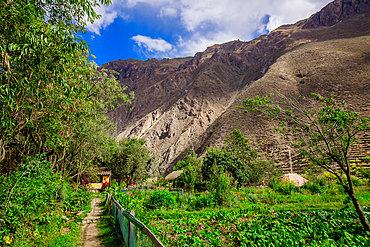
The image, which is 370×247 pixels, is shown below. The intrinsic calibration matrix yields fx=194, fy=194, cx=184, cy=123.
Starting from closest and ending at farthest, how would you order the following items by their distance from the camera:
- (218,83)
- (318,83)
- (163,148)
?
(318,83), (163,148), (218,83)

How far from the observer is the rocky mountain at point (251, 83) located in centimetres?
4188

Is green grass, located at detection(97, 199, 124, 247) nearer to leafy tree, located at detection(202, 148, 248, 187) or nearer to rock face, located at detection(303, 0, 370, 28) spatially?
leafy tree, located at detection(202, 148, 248, 187)

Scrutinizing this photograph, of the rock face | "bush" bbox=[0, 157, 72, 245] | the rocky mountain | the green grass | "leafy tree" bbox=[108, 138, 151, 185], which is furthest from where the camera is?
the rock face

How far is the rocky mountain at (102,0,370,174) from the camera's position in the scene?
41.9m

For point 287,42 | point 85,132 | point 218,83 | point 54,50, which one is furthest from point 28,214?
point 287,42

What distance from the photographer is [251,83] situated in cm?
6694

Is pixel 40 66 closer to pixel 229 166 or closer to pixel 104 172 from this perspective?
pixel 229 166

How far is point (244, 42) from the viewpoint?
413 ft

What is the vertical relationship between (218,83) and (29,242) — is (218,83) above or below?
above

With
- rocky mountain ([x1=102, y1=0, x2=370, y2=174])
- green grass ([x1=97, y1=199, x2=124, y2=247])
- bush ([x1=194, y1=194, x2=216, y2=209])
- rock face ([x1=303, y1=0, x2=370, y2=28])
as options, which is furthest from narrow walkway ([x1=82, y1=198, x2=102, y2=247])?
rock face ([x1=303, y1=0, x2=370, y2=28])

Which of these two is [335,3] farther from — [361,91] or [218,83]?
[361,91]

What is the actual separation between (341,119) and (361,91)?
1779 inches

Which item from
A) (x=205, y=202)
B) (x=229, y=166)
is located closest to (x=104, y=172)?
(x=229, y=166)

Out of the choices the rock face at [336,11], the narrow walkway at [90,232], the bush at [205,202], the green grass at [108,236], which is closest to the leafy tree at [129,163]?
the bush at [205,202]
